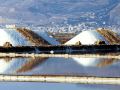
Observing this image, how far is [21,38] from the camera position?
52719 mm

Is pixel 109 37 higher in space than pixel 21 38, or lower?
lower

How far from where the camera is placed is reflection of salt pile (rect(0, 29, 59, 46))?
51250 mm

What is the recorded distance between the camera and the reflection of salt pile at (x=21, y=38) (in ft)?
168

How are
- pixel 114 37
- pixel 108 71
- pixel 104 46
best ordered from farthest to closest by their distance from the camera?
pixel 114 37, pixel 104 46, pixel 108 71

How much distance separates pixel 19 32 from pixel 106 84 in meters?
36.6

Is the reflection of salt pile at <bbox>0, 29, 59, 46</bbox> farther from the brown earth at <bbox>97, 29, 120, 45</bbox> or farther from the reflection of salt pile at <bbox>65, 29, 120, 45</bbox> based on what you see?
the brown earth at <bbox>97, 29, 120, 45</bbox>

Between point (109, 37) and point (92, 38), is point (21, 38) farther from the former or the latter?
point (109, 37)

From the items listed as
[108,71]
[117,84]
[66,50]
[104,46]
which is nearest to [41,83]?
[117,84]

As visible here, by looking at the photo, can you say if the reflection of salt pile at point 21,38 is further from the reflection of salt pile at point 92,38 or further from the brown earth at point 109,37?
the brown earth at point 109,37

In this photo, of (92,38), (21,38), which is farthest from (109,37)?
(21,38)

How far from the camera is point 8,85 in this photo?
18.7 metres

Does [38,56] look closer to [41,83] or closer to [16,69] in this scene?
[16,69]

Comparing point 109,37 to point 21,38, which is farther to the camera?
point 109,37

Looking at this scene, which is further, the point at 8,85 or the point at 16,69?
the point at 16,69
